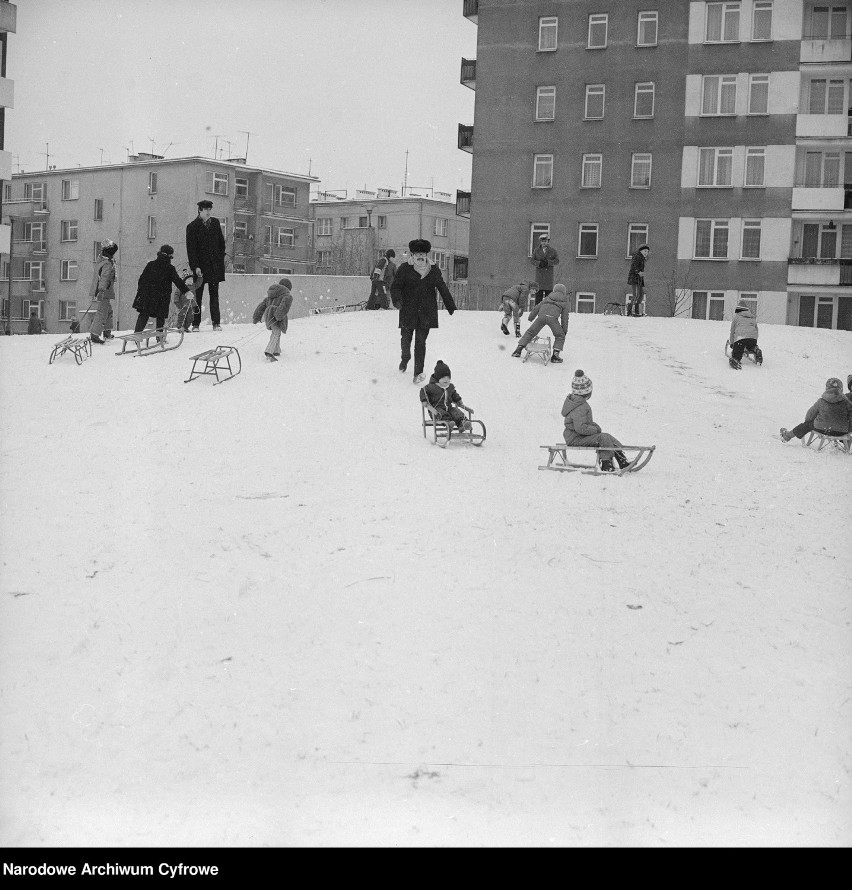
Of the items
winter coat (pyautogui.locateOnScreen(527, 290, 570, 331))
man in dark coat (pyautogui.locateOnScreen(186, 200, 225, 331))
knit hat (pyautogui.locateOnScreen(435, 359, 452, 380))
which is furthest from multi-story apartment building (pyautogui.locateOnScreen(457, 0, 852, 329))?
knit hat (pyautogui.locateOnScreen(435, 359, 452, 380))

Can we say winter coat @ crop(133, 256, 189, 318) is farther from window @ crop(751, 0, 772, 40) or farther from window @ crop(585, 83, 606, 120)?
window @ crop(751, 0, 772, 40)

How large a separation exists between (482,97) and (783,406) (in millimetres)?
27282

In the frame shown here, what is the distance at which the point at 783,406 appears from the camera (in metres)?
20.4

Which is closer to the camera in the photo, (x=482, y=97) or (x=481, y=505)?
(x=481, y=505)

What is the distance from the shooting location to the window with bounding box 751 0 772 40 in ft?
136

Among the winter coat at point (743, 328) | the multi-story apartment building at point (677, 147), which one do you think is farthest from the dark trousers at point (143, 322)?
the multi-story apartment building at point (677, 147)

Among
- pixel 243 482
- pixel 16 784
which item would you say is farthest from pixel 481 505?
pixel 16 784

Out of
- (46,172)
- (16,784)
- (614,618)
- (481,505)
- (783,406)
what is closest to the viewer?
(16,784)

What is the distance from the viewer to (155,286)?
20.6m

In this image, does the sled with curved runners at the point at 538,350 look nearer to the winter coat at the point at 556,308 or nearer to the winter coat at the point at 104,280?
the winter coat at the point at 556,308

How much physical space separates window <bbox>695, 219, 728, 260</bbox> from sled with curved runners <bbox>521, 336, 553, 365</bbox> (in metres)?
20.8

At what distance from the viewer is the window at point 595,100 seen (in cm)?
4341

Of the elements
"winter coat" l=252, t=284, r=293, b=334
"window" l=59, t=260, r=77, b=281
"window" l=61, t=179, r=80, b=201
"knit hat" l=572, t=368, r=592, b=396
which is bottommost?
"knit hat" l=572, t=368, r=592, b=396
